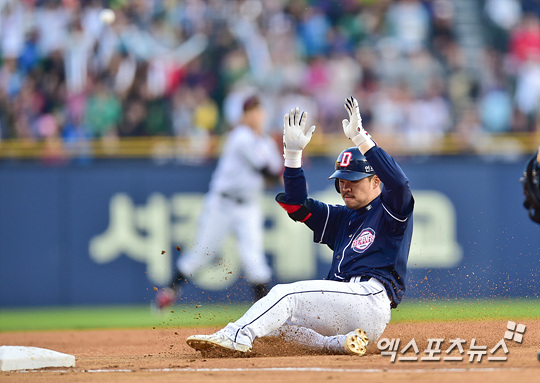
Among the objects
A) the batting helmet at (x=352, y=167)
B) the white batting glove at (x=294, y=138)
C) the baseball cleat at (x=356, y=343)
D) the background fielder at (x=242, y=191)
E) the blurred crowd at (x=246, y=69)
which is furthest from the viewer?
the blurred crowd at (x=246, y=69)

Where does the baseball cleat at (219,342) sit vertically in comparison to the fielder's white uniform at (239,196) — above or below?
below

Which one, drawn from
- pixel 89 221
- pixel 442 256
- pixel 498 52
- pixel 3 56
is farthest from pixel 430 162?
pixel 3 56

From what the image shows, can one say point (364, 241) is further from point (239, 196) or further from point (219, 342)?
point (239, 196)

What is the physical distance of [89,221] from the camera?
11297 millimetres

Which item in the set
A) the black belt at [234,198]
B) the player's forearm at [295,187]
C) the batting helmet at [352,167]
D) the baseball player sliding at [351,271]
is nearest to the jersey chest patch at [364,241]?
the baseball player sliding at [351,271]

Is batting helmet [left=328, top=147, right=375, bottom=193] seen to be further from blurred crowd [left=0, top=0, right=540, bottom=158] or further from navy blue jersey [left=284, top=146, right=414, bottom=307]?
blurred crowd [left=0, top=0, right=540, bottom=158]

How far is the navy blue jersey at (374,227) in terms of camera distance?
5105 mm

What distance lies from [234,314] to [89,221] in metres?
2.94

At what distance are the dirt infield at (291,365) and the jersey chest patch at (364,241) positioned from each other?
77 cm

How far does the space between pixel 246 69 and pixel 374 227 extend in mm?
7815

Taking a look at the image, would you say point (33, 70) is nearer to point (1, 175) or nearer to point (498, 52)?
point (1, 175)

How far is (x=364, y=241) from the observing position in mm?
5438

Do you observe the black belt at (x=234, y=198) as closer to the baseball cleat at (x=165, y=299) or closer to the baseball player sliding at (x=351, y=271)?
the baseball cleat at (x=165, y=299)

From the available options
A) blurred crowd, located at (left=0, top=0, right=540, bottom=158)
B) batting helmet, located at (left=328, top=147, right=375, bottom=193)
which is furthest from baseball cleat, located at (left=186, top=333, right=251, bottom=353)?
blurred crowd, located at (left=0, top=0, right=540, bottom=158)
